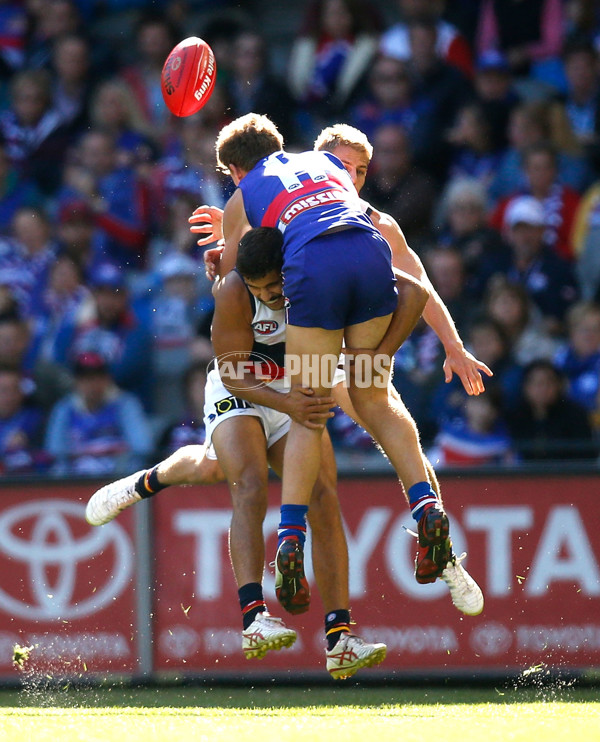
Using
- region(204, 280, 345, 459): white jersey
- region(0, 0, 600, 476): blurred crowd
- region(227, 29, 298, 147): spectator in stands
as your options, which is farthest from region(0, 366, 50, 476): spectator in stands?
region(204, 280, 345, 459): white jersey

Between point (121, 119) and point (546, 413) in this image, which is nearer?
point (546, 413)

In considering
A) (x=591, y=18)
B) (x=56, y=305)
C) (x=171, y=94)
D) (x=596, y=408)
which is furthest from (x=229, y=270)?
(x=591, y=18)

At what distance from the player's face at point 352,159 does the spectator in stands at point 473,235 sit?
314cm

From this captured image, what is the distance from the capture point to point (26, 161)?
12.1 meters

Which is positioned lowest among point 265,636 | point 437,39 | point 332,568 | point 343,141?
point 265,636

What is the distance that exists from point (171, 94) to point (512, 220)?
11.9 ft

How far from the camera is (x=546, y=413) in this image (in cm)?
894

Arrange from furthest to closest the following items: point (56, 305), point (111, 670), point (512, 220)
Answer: point (56, 305), point (512, 220), point (111, 670)

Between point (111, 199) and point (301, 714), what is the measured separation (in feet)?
18.7

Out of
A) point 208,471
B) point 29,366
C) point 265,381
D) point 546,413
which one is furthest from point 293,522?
point 29,366

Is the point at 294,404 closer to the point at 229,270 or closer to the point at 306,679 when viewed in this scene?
the point at 229,270

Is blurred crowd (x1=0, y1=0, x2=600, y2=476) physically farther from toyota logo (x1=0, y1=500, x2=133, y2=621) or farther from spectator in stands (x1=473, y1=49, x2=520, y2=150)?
toyota logo (x1=0, y1=500, x2=133, y2=621)

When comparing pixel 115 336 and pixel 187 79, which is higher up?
pixel 187 79

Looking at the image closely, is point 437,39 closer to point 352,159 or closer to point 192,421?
point 192,421
